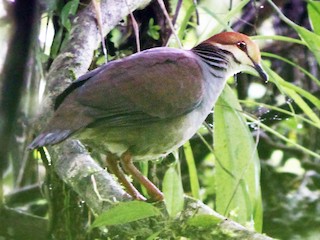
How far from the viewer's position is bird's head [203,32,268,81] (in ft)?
8.80

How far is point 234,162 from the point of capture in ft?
8.64

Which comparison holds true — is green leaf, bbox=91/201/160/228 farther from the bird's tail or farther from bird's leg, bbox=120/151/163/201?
bird's leg, bbox=120/151/163/201

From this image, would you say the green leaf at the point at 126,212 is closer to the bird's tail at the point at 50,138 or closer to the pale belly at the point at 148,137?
the bird's tail at the point at 50,138

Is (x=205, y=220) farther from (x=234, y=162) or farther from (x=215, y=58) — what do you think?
(x=215, y=58)

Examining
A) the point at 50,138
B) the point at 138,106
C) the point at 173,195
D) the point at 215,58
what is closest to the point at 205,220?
the point at 173,195

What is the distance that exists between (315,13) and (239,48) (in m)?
0.41

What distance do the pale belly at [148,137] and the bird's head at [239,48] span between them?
404 mm

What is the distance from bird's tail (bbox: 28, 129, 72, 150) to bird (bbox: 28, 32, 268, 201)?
2 centimetres

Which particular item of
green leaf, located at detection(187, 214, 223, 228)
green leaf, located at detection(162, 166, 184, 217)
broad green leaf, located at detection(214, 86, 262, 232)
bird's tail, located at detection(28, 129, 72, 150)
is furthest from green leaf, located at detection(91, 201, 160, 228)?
broad green leaf, located at detection(214, 86, 262, 232)

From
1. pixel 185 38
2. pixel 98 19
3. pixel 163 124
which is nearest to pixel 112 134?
pixel 163 124

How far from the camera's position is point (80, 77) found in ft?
7.34

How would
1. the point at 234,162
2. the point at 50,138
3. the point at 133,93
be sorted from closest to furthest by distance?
1. the point at 50,138
2. the point at 133,93
3. the point at 234,162

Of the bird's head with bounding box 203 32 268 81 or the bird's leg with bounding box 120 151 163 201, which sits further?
the bird's head with bounding box 203 32 268 81

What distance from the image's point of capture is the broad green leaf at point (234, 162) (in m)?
2.52
